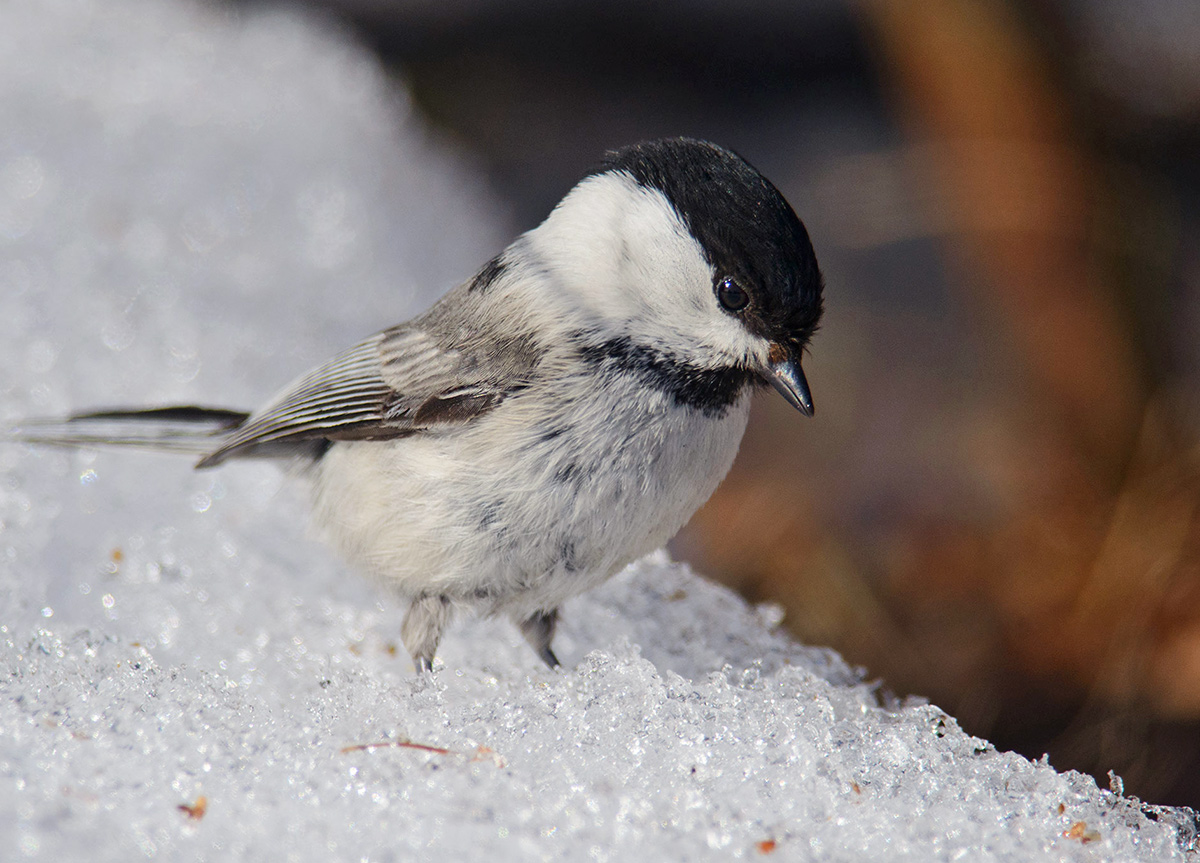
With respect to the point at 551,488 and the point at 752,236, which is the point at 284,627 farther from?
the point at 752,236

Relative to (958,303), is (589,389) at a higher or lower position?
lower

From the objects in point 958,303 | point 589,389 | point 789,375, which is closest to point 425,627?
point 589,389

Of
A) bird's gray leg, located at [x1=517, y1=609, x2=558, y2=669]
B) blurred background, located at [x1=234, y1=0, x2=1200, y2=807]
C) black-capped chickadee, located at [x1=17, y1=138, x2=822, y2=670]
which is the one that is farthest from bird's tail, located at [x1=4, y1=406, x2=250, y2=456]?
blurred background, located at [x1=234, y1=0, x2=1200, y2=807]

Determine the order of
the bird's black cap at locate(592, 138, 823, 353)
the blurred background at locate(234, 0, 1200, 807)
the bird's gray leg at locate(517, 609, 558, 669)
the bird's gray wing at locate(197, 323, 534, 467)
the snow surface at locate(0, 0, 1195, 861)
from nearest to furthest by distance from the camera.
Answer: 1. the snow surface at locate(0, 0, 1195, 861)
2. the bird's black cap at locate(592, 138, 823, 353)
3. the bird's gray wing at locate(197, 323, 534, 467)
4. the bird's gray leg at locate(517, 609, 558, 669)
5. the blurred background at locate(234, 0, 1200, 807)

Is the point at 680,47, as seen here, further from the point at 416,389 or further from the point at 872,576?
the point at 416,389

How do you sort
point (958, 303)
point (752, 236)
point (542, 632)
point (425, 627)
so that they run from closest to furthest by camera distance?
point (752, 236) → point (425, 627) → point (542, 632) → point (958, 303)

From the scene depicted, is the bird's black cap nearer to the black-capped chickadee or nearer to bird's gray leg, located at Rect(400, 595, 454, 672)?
the black-capped chickadee

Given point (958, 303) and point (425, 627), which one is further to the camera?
point (958, 303)
